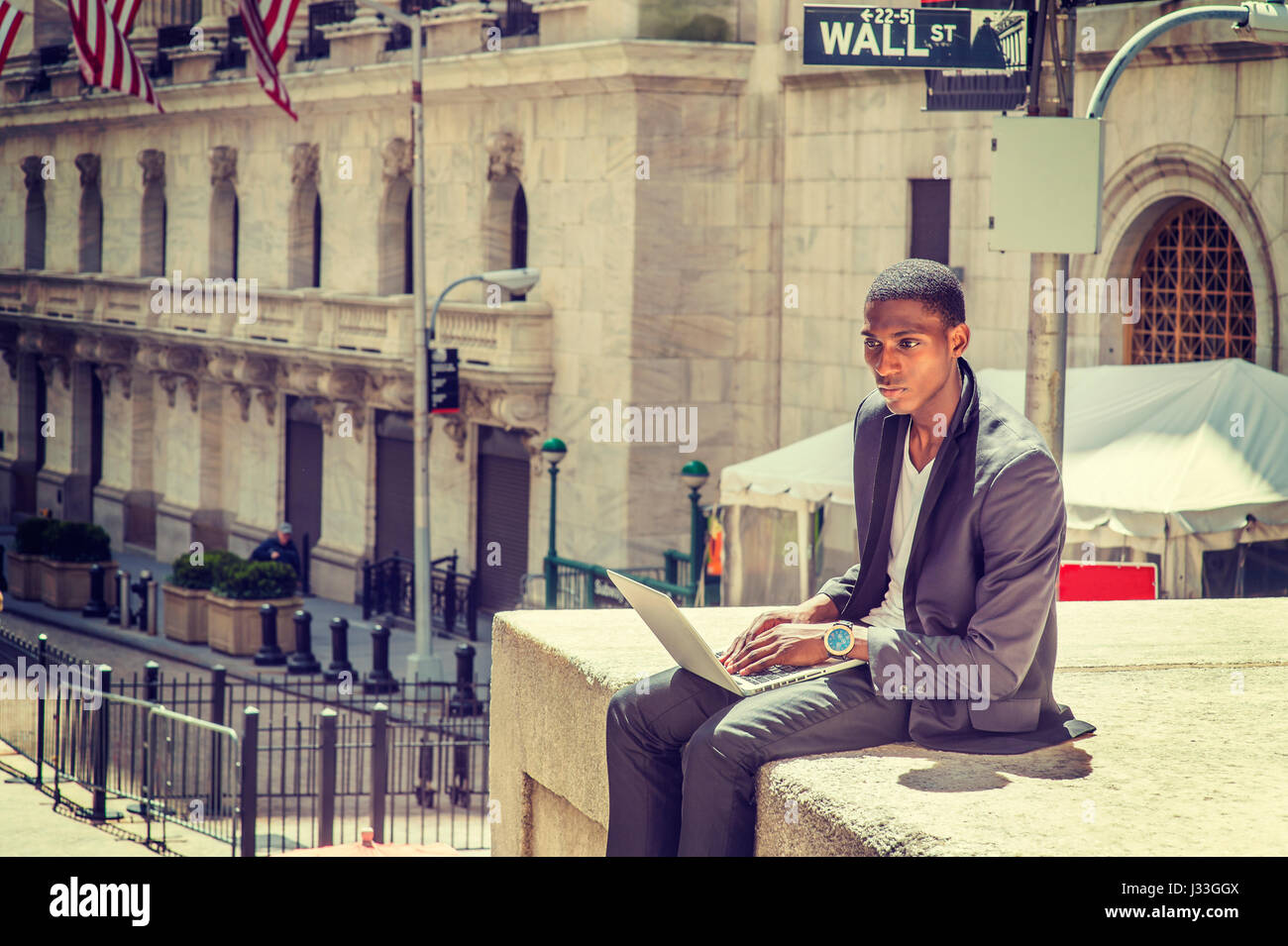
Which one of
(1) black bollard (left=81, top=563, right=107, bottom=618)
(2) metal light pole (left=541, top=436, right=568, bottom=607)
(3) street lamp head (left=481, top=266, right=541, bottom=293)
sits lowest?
(1) black bollard (left=81, top=563, right=107, bottom=618)

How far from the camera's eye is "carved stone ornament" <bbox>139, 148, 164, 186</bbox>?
3878 centimetres

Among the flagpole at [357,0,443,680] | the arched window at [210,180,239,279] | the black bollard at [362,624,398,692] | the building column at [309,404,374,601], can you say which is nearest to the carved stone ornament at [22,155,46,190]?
the arched window at [210,180,239,279]

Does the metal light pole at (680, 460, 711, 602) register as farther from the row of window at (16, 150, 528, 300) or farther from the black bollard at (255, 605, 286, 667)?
the row of window at (16, 150, 528, 300)

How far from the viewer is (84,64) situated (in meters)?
25.6

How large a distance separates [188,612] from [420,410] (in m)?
4.67

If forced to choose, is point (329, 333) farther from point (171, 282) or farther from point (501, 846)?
point (501, 846)

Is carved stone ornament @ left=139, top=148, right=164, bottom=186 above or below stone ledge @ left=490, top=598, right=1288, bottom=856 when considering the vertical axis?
above

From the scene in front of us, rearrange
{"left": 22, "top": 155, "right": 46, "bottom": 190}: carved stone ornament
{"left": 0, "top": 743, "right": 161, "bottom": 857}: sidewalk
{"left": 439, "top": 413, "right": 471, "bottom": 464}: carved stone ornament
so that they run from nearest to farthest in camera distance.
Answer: {"left": 0, "top": 743, "right": 161, "bottom": 857}: sidewalk, {"left": 439, "top": 413, "right": 471, "bottom": 464}: carved stone ornament, {"left": 22, "top": 155, "right": 46, "bottom": 190}: carved stone ornament

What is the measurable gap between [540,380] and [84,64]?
7.63m

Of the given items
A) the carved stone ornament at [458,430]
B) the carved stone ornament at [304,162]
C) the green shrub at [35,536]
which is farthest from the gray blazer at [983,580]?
the carved stone ornament at [304,162]

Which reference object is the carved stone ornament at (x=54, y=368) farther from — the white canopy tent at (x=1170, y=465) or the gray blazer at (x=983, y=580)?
the gray blazer at (x=983, y=580)

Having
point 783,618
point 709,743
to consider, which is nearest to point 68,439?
point 783,618

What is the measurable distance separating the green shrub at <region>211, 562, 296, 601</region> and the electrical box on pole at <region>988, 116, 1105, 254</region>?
17184 mm
